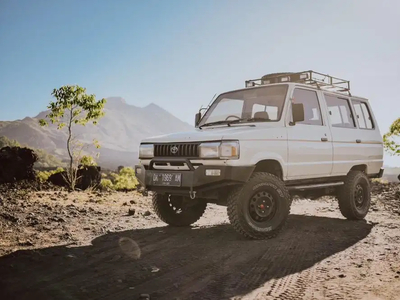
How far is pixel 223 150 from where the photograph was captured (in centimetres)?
498

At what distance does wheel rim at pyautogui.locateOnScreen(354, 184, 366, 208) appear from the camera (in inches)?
291

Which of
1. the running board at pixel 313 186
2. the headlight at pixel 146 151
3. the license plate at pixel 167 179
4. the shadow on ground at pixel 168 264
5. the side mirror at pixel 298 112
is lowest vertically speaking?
the shadow on ground at pixel 168 264

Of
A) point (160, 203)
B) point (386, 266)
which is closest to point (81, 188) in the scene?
point (160, 203)

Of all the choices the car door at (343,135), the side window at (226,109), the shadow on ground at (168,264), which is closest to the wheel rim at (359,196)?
the car door at (343,135)

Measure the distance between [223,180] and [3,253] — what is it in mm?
2716

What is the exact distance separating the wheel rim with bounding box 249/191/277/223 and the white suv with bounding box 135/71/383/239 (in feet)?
0.04

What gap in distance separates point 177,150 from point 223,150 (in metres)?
0.71

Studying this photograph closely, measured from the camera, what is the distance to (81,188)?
12609 millimetres

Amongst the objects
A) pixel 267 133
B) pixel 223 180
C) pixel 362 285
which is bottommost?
pixel 362 285

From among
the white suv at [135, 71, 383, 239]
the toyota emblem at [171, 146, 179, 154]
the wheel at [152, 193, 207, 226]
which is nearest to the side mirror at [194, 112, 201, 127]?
the white suv at [135, 71, 383, 239]

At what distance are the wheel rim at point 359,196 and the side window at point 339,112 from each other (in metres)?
1.17

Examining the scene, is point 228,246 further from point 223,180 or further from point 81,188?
point 81,188

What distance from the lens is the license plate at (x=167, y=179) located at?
206 inches

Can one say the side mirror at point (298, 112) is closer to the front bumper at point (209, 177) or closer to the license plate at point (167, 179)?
the front bumper at point (209, 177)
